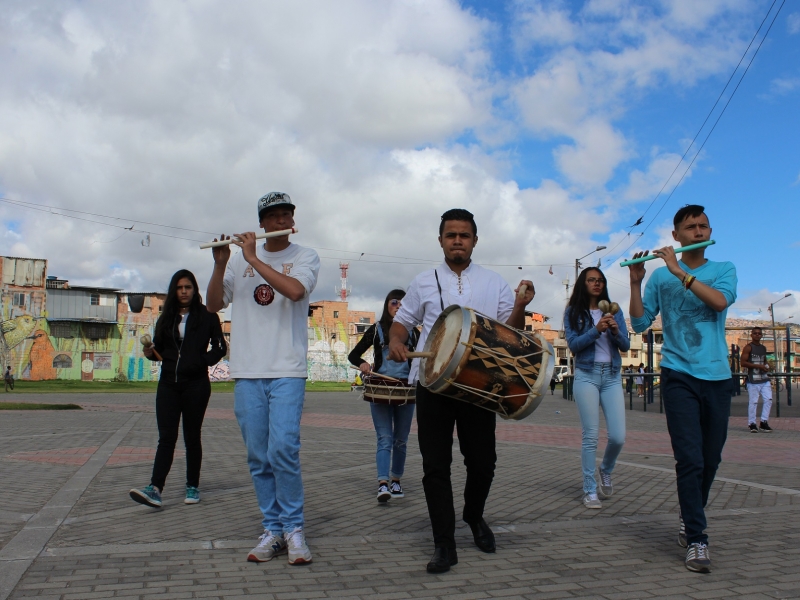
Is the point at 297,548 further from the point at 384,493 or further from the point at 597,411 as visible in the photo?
the point at 597,411

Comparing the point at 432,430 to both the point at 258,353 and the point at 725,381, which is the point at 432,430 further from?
the point at 725,381

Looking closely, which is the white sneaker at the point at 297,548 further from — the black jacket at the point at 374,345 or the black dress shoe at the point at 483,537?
the black jacket at the point at 374,345

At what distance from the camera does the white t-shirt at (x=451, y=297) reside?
4457 mm

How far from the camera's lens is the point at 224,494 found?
6.35 m

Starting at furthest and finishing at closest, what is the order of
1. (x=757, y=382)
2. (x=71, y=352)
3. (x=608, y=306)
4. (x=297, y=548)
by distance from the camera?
(x=71, y=352) → (x=757, y=382) → (x=608, y=306) → (x=297, y=548)

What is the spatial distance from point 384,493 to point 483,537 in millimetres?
1707

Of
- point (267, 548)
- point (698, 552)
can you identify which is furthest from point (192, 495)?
point (698, 552)

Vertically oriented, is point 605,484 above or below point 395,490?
above

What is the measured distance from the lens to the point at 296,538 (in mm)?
4145

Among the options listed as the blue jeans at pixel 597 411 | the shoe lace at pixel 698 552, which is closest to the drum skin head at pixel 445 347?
the shoe lace at pixel 698 552

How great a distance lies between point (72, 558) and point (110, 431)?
920 centimetres

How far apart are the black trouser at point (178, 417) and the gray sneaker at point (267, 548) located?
1.80 metres

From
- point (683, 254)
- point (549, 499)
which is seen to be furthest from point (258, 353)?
point (549, 499)

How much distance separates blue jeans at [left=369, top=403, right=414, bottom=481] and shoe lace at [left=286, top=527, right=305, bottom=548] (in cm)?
208
